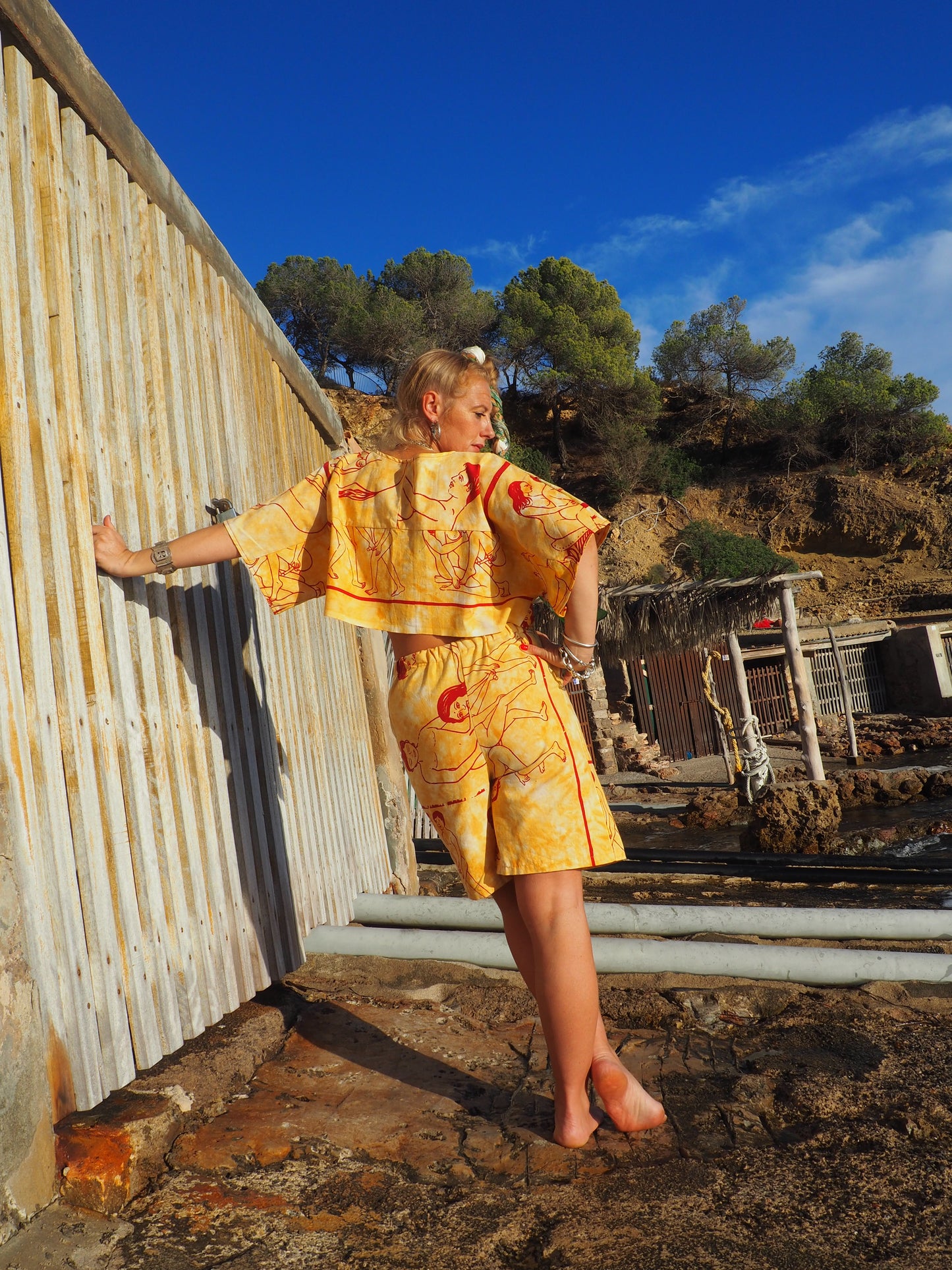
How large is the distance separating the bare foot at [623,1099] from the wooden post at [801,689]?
1187cm

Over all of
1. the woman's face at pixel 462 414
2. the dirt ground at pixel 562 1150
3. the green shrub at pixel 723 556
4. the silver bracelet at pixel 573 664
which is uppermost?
the green shrub at pixel 723 556

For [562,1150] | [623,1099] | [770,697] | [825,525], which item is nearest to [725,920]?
[623,1099]

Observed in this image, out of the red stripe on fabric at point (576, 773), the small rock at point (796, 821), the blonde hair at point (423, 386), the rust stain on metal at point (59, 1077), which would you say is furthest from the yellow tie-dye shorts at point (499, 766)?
the small rock at point (796, 821)

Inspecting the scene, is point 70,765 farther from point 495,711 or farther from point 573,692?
point 573,692

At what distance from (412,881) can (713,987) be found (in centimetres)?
210

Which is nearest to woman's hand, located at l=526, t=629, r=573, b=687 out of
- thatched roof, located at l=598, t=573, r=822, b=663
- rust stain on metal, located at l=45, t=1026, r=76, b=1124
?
Answer: rust stain on metal, located at l=45, t=1026, r=76, b=1124

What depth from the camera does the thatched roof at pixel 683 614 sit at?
14.2 meters

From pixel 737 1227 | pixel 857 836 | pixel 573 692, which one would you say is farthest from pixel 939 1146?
pixel 573 692

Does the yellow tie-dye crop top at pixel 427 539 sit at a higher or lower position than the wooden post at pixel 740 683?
higher

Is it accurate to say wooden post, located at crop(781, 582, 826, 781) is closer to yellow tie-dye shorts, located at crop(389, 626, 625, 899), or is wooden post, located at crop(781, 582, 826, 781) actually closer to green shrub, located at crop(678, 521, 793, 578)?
yellow tie-dye shorts, located at crop(389, 626, 625, 899)

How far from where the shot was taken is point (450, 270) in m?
38.2

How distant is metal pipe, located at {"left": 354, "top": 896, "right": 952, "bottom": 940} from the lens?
293 cm

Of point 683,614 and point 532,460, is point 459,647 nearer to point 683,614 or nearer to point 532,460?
point 683,614

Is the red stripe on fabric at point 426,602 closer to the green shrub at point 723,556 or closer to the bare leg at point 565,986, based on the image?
the bare leg at point 565,986
